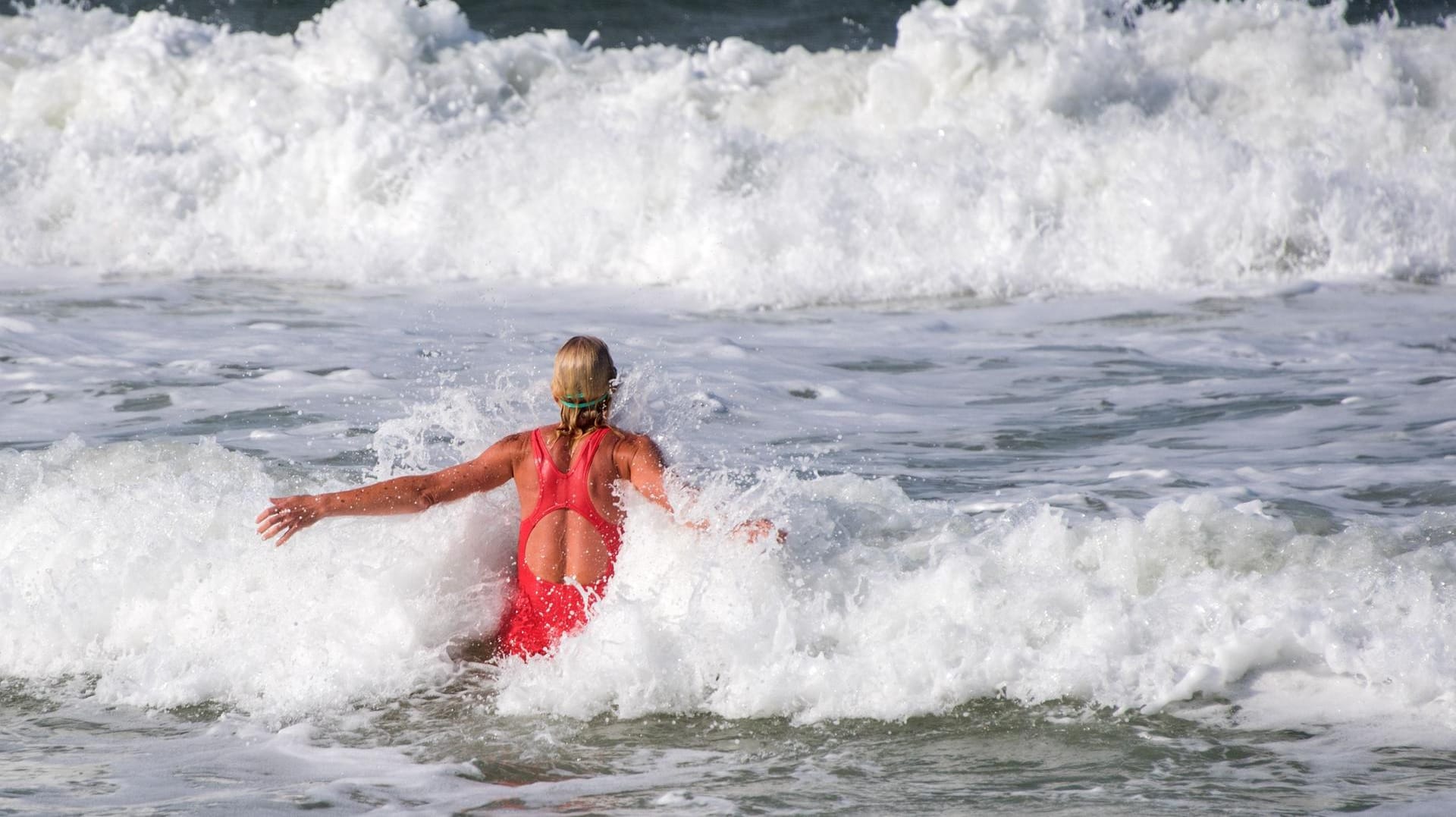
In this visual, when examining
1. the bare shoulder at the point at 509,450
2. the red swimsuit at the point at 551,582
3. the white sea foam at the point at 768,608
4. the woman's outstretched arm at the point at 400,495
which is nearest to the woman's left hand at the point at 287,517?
the woman's outstretched arm at the point at 400,495

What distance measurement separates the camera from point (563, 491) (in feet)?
15.6

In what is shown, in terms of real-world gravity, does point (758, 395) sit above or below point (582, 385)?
below

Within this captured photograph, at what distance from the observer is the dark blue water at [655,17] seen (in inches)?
661

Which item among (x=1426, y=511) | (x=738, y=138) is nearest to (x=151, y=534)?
(x=1426, y=511)

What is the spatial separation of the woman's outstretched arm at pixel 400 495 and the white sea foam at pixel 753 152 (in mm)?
6834

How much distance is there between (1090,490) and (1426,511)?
4.04 feet

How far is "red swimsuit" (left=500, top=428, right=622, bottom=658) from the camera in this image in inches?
185

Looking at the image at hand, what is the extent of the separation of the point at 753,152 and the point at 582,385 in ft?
29.9

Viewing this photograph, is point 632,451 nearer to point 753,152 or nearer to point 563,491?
point 563,491

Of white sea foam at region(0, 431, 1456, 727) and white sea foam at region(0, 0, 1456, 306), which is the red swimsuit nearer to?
white sea foam at region(0, 431, 1456, 727)

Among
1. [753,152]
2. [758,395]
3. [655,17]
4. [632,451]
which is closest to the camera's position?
[632,451]

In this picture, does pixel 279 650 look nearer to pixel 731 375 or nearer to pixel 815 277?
pixel 731 375

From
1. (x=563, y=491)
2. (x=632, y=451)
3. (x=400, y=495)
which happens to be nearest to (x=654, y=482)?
(x=632, y=451)

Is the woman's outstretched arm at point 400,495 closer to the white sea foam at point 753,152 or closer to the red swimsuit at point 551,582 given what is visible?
the red swimsuit at point 551,582
